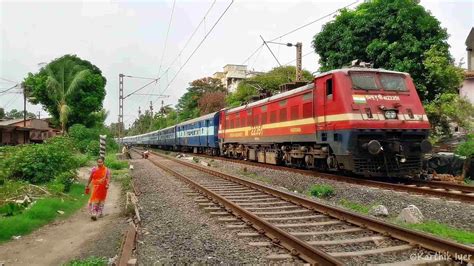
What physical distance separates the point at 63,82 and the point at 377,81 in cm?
2943

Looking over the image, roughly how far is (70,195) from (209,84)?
60.3 meters

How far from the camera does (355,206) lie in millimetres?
9625

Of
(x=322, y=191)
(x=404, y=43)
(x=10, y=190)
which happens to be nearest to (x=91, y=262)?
(x=322, y=191)

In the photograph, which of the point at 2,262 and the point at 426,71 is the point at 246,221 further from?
the point at 426,71

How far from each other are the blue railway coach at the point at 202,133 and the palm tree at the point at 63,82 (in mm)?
10152

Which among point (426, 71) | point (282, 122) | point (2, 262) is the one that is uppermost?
point (426, 71)

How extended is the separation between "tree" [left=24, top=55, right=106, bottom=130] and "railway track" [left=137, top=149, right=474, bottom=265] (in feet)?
90.9

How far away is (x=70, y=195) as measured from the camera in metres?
13.3

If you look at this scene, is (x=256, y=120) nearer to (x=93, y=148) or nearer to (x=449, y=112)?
(x=449, y=112)

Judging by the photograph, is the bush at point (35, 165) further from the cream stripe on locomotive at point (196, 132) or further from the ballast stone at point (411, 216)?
the cream stripe on locomotive at point (196, 132)

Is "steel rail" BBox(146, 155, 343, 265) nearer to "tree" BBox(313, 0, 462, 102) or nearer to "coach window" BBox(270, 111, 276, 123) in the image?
"coach window" BBox(270, 111, 276, 123)

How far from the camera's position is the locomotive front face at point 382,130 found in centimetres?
1200

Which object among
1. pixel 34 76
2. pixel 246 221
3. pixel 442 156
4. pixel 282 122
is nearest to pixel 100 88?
pixel 34 76

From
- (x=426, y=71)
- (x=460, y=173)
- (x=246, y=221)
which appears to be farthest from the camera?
(x=426, y=71)
